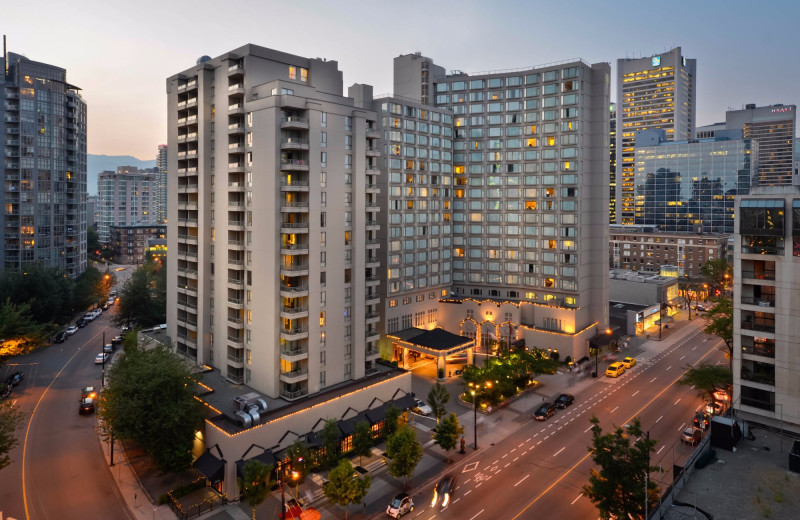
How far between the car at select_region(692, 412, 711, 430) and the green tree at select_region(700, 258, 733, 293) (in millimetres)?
89925

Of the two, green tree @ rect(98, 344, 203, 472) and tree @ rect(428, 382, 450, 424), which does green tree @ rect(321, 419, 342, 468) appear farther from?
green tree @ rect(98, 344, 203, 472)

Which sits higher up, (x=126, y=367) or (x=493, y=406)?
(x=126, y=367)

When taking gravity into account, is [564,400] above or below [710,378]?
below

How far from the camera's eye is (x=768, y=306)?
48812mm

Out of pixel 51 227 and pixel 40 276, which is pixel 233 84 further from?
pixel 51 227

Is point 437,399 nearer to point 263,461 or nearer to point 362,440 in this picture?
point 362,440

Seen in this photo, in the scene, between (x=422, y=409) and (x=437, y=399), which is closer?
(x=437, y=399)

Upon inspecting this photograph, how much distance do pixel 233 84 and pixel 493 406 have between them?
179 feet

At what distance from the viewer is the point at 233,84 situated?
206 ft

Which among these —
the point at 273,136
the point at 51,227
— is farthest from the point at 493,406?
the point at 51,227

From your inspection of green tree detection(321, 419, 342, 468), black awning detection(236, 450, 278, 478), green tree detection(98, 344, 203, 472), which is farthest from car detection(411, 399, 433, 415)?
green tree detection(98, 344, 203, 472)

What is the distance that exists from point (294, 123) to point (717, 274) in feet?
424

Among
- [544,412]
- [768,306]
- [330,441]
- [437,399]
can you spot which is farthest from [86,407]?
[768,306]

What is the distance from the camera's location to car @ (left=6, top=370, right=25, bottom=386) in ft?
232
